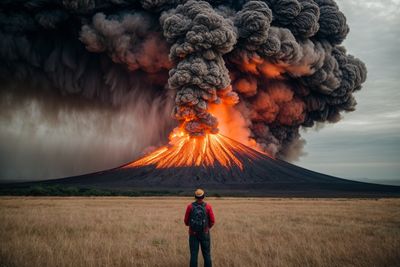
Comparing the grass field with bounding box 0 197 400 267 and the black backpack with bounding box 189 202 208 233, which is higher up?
the black backpack with bounding box 189 202 208 233

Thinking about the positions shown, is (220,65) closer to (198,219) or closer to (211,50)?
(211,50)

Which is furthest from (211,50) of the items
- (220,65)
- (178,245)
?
(178,245)

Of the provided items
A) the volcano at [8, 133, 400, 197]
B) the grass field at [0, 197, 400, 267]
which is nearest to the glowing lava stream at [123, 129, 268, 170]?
the volcano at [8, 133, 400, 197]

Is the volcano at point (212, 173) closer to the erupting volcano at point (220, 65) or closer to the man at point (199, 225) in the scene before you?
the erupting volcano at point (220, 65)

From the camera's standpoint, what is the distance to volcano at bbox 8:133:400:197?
72781 mm

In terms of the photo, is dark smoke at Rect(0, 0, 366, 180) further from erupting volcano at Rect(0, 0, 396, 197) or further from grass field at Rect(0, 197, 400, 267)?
grass field at Rect(0, 197, 400, 267)

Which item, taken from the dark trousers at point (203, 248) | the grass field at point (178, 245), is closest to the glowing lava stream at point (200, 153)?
the grass field at point (178, 245)

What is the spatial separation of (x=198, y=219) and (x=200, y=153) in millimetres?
82670

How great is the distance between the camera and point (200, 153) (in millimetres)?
89750

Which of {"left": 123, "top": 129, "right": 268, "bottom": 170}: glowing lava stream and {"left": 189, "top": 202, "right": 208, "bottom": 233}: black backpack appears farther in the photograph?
{"left": 123, "top": 129, "right": 268, "bottom": 170}: glowing lava stream

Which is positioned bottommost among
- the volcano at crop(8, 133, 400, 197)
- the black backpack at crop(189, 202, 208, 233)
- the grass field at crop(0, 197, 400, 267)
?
the grass field at crop(0, 197, 400, 267)

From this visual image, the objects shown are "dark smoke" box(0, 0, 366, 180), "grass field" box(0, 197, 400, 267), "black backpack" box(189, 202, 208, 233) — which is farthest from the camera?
"dark smoke" box(0, 0, 366, 180)

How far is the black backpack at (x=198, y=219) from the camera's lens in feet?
23.4

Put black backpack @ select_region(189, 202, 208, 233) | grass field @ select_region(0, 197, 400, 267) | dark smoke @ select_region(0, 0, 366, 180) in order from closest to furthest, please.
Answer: black backpack @ select_region(189, 202, 208, 233), grass field @ select_region(0, 197, 400, 267), dark smoke @ select_region(0, 0, 366, 180)
